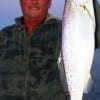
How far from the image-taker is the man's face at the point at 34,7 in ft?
19.0

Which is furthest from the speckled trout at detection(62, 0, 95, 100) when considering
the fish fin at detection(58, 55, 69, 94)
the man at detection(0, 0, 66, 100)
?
the man at detection(0, 0, 66, 100)

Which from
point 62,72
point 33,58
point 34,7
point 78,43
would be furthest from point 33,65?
point 78,43

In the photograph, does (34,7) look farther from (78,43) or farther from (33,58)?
(78,43)

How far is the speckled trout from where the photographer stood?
409cm

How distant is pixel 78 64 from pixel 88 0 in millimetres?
610

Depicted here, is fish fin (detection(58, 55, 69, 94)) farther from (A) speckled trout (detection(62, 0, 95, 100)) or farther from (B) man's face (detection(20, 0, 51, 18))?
(B) man's face (detection(20, 0, 51, 18))

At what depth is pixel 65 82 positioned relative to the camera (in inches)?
170

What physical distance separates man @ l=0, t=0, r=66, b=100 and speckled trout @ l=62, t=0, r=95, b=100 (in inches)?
60.8

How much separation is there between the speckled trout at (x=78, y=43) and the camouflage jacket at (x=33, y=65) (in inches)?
60.8

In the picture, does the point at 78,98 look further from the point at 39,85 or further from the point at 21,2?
the point at 21,2

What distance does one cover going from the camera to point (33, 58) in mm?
5945

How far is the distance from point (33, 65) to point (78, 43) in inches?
72.4

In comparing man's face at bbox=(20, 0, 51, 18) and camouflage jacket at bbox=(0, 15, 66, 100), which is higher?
man's face at bbox=(20, 0, 51, 18)

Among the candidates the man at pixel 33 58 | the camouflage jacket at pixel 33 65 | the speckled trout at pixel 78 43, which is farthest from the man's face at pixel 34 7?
the speckled trout at pixel 78 43
